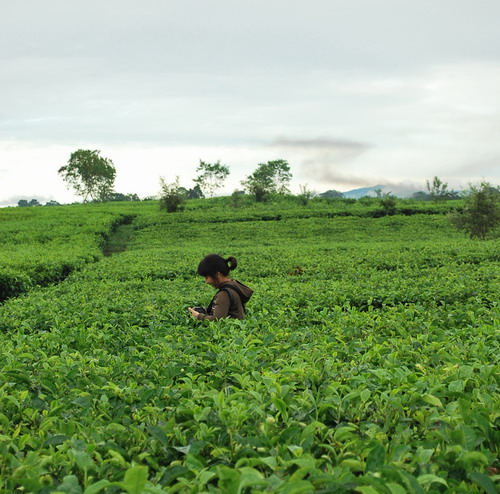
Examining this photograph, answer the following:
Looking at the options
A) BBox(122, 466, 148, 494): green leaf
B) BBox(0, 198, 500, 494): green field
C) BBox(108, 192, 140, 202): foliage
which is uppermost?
BBox(108, 192, 140, 202): foliage

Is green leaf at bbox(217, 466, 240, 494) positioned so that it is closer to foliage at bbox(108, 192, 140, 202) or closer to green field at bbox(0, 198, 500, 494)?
green field at bbox(0, 198, 500, 494)

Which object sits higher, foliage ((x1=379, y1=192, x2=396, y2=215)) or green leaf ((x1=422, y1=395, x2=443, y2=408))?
foliage ((x1=379, y1=192, x2=396, y2=215))

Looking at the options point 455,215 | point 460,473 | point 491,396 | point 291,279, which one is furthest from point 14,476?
point 455,215

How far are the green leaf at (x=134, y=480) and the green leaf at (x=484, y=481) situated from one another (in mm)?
1179

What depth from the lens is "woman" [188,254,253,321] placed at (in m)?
5.44

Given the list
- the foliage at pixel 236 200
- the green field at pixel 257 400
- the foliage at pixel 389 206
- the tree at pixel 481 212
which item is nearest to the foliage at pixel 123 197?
the foliage at pixel 236 200

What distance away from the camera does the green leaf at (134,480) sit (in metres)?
1.59

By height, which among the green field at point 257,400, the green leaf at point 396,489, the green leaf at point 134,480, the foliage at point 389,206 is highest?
the foliage at point 389,206

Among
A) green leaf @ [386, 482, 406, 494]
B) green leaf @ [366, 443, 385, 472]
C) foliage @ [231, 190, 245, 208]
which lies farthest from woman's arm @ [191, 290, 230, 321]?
foliage @ [231, 190, 245, 208]

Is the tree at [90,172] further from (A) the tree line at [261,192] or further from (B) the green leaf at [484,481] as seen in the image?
(B) the green leaf at [484,481]

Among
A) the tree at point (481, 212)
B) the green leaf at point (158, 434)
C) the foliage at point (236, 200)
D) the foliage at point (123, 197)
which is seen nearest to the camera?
the green leaf at point (158, 434)

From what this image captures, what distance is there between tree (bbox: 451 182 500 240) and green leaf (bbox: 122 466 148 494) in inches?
1005

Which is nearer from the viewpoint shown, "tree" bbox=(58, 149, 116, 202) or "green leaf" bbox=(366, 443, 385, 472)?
"green leaf" bbox=(366, 443, 385, 472)

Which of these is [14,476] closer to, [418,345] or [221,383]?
[221,383]
